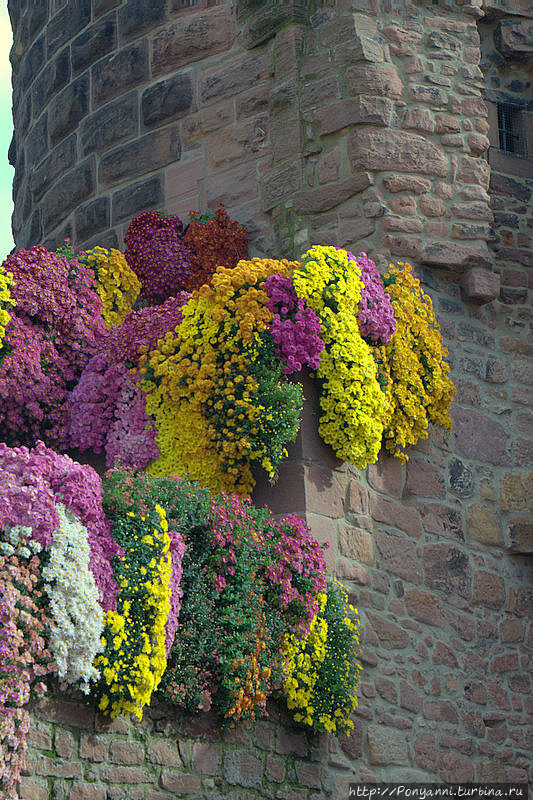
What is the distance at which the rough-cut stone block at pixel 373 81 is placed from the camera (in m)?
8.85

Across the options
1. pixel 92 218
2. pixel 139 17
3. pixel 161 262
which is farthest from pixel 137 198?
pixel 139 17

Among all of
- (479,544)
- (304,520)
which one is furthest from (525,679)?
(304,520)

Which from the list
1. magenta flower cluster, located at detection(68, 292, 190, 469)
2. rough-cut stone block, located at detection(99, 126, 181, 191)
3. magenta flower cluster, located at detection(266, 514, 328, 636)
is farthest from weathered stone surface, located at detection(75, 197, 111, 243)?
magenta flower cluster, located at detection(266, 514, 328, 636)

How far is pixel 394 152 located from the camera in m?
8.77

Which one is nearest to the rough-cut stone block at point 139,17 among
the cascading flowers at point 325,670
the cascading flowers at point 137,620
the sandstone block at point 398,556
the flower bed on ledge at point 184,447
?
the flower bed on ledge at point 184,447

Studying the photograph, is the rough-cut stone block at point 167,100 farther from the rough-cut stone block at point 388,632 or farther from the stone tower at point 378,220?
the rough-cut stone block at point 388,632

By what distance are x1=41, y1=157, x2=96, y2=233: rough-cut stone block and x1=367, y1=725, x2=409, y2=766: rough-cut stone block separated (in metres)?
5.17

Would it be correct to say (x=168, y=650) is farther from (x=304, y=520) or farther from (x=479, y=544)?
(x=479, y=544)

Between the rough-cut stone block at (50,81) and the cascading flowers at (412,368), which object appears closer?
the cascading flowers at (412,368)

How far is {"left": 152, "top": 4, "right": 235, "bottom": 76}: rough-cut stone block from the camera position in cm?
973

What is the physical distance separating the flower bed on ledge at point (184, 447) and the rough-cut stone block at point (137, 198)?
0.32 meters

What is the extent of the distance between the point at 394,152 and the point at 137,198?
2250mm

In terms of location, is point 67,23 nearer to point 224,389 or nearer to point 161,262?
point 161,262

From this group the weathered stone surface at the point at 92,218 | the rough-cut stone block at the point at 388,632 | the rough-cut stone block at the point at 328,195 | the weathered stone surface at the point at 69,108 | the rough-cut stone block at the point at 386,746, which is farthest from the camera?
the weathered stone surface at the point at 69,108
